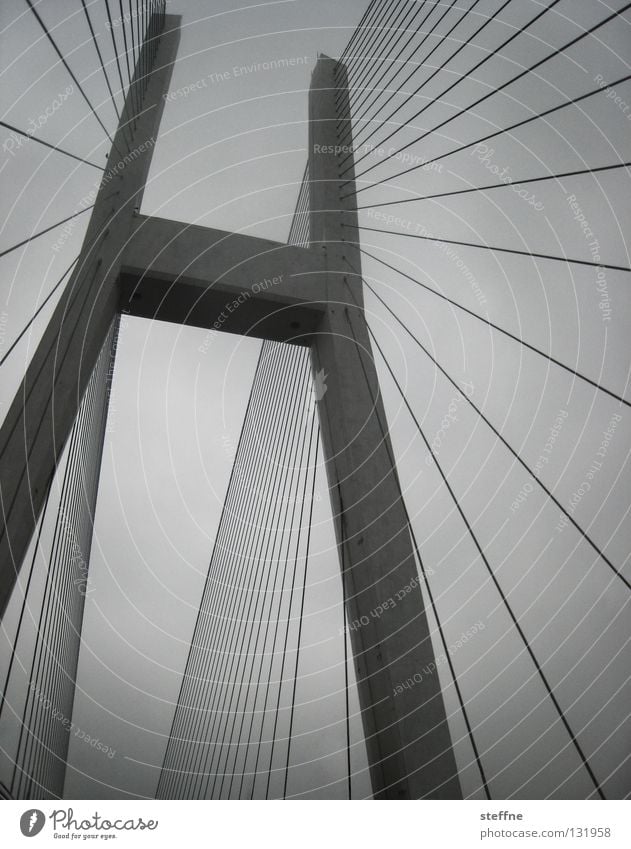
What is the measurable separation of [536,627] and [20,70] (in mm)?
6662

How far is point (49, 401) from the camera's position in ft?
12.8

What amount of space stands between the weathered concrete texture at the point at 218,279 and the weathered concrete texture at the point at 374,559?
0.25 meters

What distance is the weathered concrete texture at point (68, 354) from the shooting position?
11.6 ft

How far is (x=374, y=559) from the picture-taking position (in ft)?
13.5

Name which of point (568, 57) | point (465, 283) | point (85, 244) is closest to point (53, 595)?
point (85, 244)

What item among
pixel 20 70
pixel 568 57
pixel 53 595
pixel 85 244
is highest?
pixel 568 57

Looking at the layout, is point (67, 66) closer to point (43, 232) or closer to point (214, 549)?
point (43, 232)

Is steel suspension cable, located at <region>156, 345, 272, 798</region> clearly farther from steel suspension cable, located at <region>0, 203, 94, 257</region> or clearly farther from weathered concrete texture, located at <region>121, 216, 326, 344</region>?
steel suspension cable, located at <region>0, 203, 94, 257</region>

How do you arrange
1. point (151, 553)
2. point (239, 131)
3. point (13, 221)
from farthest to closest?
point (151, 553)
point (239, 131)
point (13, 221)

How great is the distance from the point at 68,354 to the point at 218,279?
1.55m

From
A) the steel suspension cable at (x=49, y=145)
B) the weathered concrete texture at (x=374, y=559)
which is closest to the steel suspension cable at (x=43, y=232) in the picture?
the steel suspension cable at (x=49, y=145)

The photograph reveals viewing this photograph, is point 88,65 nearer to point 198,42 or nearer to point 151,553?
point 198,42

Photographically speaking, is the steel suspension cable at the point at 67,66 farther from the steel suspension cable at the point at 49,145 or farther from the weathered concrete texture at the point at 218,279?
the weathered concrete texture at the point at 218,279

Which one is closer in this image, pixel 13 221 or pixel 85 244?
pixel 13 221
